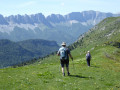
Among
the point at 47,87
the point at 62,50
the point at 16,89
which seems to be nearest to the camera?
the point at 16,89

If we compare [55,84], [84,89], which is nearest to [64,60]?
[55,84]

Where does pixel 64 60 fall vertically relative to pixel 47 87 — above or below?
above

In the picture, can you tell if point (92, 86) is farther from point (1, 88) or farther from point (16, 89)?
point (1, 88)

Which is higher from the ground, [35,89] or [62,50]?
[62,50]

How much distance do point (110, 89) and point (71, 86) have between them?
4.21 metres

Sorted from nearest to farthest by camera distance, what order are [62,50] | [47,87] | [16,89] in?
[16,89], [47,87], [62,50]

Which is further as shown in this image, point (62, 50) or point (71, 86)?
point (62, 50)

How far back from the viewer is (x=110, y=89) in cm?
1838

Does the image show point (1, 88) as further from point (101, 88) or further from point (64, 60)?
point (101, 88)

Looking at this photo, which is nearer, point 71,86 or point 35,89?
point 35,89

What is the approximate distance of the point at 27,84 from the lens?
766 inches

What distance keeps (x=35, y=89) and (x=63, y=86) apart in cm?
325

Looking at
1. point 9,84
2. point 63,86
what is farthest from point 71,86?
point 9,84

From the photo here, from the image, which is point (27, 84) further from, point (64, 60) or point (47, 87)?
point (64, 60)
